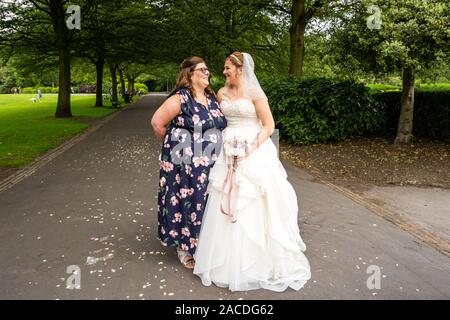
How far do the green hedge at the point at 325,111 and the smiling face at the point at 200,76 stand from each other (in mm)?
8908

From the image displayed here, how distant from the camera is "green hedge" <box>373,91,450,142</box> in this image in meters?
Result: 11.9

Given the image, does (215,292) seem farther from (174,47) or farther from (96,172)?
(174,47)

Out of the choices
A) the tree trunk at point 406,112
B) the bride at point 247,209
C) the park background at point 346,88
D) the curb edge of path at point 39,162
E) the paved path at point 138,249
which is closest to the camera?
the paved path at point 138,249

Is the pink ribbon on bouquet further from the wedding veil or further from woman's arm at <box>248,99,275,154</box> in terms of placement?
the wedding veil

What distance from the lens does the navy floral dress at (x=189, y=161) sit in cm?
423

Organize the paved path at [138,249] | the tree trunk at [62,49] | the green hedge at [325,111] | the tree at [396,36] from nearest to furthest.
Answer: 1. the paved path at [138,249]
2. the tree at [396,36]
3. the green hedge at [325,111]
4. the tree trunk at [62,49]

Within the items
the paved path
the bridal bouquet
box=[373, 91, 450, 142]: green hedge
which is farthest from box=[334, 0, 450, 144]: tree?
the bridal bouquet

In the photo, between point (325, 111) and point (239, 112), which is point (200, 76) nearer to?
point (239, 112)

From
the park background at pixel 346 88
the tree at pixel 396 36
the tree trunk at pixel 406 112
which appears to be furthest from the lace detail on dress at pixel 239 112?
the tree trunk at pixel 406 112

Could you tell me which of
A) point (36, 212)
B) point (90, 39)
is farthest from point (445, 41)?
point (90, 39)

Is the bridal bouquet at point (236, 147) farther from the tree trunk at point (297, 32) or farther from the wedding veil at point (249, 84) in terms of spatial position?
the tree trunk at point (297, 32)

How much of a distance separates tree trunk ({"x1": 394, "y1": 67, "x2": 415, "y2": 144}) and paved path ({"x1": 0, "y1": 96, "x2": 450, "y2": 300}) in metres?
5.27

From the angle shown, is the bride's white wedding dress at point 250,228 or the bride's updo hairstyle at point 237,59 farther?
the bride's updo hairstyle at point 237,59

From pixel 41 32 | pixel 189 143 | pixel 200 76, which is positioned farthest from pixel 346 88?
pixel 41 32
